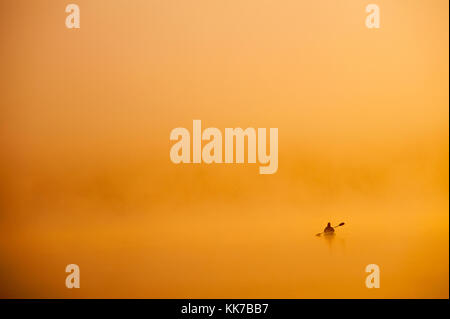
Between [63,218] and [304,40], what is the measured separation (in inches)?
67.2

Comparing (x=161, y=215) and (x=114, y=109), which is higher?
(x=114, y=109)

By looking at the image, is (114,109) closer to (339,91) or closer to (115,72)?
(115,72)

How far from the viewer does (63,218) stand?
2.43 metres

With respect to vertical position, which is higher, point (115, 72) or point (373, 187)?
point (115, 72)

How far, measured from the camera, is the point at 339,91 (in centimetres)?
246

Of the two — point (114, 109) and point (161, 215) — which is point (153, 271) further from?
point (114, 109)

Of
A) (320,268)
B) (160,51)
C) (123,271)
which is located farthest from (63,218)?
(320,268)

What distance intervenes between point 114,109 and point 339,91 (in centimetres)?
129

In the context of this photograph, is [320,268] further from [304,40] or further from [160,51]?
[160,51]

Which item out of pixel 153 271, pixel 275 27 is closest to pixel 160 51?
pixel 275 27

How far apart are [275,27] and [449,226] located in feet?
5.02

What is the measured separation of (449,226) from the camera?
249cm
